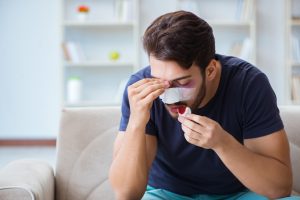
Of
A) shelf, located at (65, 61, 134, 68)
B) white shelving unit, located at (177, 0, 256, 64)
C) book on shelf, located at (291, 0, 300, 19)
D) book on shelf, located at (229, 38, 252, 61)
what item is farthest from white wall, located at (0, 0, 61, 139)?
book on shelf, located at (291, 0, 300, 19)

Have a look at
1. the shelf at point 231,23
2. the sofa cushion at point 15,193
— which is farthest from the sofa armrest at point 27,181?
the shelf at point 231,23

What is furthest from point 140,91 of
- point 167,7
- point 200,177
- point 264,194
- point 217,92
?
point 167,7

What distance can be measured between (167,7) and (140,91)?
295cm

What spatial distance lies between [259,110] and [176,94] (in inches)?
11.1

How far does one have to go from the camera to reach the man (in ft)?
4.39

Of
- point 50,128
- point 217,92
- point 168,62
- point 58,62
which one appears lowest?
point 50,128

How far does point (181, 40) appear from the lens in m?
1.32

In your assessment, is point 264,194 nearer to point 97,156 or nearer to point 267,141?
point 267,141

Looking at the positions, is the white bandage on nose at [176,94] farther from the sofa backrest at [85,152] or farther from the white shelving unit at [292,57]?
the white shelving unit at [292,57]

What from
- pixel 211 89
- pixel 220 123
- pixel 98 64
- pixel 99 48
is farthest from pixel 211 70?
pixel 99 48

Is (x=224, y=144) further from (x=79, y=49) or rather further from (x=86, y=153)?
(x=79, y=49)

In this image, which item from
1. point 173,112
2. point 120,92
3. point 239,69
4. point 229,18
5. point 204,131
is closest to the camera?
point 204,131

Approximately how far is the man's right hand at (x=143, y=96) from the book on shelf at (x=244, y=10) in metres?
2.92

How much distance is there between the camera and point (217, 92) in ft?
4.94
